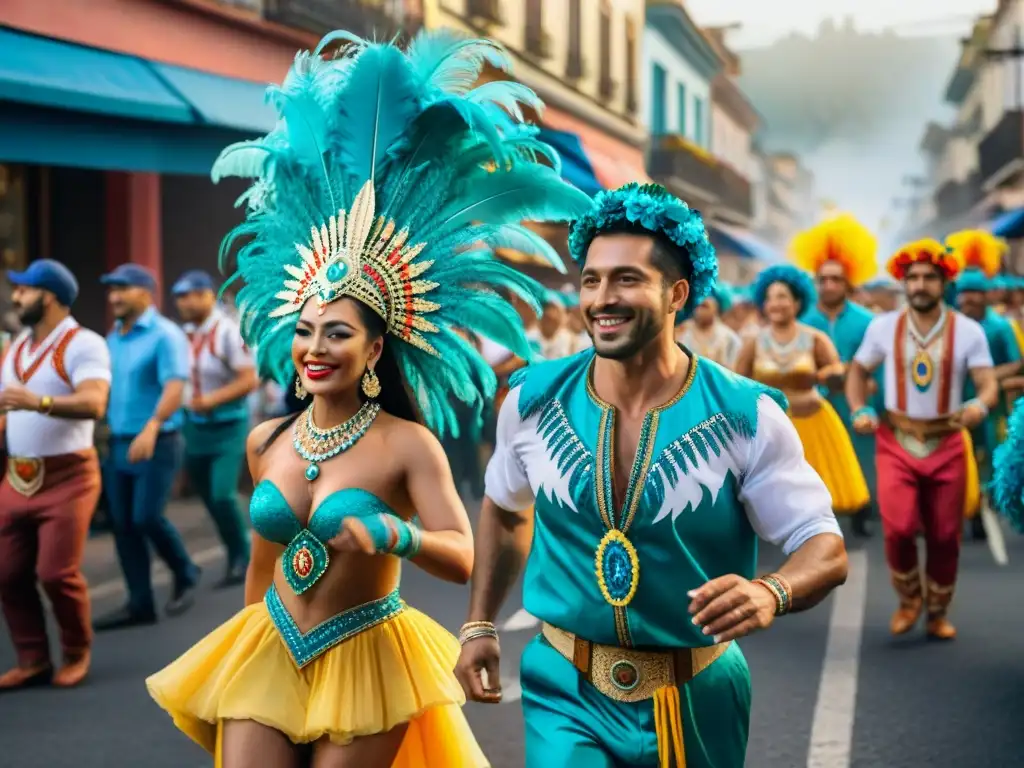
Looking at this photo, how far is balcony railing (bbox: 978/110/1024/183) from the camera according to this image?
138 ft

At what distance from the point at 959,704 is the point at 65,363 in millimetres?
4428

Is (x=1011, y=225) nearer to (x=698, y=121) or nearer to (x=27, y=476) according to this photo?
(x=27, y=476)

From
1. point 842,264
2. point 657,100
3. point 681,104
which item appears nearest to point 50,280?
point 842,264

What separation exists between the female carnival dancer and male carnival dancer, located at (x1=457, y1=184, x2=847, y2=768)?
0.38 meters

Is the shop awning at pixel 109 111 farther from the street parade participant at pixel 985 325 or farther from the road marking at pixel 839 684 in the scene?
the road marking at pixel 839 684

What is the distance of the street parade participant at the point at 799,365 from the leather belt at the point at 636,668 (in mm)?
6478

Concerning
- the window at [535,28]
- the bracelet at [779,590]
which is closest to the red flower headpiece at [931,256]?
the bracelet at [779,590]

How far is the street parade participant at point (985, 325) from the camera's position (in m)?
10.8

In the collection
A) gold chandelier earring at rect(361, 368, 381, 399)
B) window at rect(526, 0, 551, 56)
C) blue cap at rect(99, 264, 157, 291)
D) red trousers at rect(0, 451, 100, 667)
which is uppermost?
window at rect(526, 0, 551, 56)

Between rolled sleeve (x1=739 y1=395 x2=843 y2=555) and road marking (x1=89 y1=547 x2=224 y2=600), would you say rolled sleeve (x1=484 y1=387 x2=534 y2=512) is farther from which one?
road marking (x1=89 y1=547 x2=224 y2=600)

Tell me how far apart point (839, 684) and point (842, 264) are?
502 centimetres

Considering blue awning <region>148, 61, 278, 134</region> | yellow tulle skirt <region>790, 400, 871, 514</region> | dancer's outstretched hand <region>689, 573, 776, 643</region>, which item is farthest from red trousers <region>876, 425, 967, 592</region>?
blue awning <region>148, 61, 278, 134</region>

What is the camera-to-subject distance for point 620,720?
337 centimetres

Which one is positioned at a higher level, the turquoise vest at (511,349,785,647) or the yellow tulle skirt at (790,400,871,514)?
the turquoise vest at (511,349,785,647)
